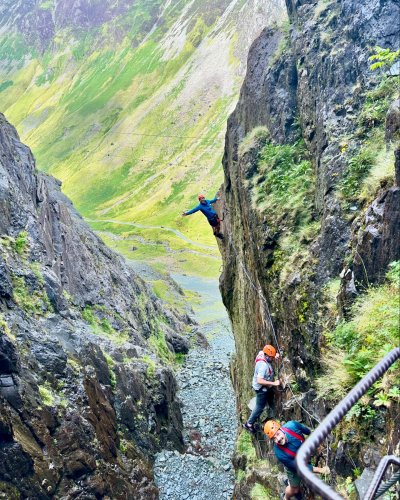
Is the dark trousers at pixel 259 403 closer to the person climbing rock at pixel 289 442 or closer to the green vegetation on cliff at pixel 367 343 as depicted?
the green vegetation on cliff at pixel 367 343

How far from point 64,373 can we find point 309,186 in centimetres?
1202

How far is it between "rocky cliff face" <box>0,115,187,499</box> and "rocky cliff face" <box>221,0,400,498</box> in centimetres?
567

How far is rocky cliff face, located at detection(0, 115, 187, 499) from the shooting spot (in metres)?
15.7

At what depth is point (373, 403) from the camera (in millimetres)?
8305

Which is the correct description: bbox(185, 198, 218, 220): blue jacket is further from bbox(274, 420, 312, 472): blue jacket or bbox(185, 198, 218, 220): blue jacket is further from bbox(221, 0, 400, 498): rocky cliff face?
bbox(274, 420, 312, 472): blue jacket

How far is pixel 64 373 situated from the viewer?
18.7m

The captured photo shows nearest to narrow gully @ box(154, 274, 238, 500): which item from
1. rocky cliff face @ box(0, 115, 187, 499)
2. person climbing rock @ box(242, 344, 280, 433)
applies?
rocky cliff face @ box(0, 115, 187, 499)

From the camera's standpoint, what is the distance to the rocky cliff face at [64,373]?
1571 centimetres

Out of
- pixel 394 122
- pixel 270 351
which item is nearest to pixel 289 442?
pixel 270 351

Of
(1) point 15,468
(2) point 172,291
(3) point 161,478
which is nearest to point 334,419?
(1) point 15,468

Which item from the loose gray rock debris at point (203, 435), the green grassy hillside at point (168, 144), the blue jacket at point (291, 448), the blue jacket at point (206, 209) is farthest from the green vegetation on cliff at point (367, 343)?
the green grassy hillside at point (168, 144)

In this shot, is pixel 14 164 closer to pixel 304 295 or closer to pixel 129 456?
pixel 129 456

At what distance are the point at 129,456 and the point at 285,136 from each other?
1572 cm

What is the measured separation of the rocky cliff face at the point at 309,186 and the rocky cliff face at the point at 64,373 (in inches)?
223
